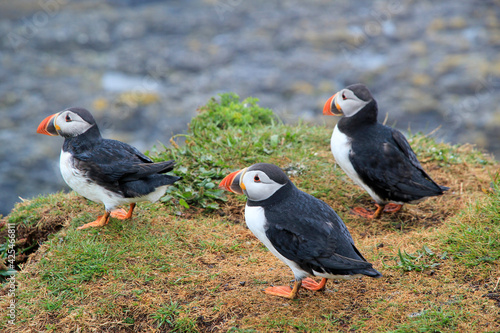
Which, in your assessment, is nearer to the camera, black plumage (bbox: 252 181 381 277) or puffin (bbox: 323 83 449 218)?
black plumage (bbox: 252 181 381 277)

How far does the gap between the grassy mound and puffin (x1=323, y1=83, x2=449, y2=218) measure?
0.36m

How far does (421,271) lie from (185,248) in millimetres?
2032

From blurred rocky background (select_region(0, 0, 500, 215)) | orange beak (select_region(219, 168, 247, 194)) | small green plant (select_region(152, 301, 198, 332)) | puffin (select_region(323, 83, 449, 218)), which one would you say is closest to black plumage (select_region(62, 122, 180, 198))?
orange beak (select_region(219, 168, 247, 194))

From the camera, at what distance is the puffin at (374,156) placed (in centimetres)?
479

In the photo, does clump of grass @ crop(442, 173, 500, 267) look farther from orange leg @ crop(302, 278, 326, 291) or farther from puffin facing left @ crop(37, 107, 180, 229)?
puffin facing left @ crop(37, 107, 180, 229)

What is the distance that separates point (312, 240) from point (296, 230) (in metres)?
0.14

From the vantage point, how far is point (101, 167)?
13.6 ft

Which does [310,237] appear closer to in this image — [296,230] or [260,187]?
[296,230]

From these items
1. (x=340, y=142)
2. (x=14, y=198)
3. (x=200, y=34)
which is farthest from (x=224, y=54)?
(x=340, y=142)

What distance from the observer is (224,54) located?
11328 millimetres

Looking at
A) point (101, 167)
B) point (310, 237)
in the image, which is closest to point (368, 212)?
point (310, 237)

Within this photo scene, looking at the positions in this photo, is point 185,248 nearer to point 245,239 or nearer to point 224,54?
point 245,239

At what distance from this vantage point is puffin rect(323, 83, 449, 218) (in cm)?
479

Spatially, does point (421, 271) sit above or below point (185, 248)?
above
